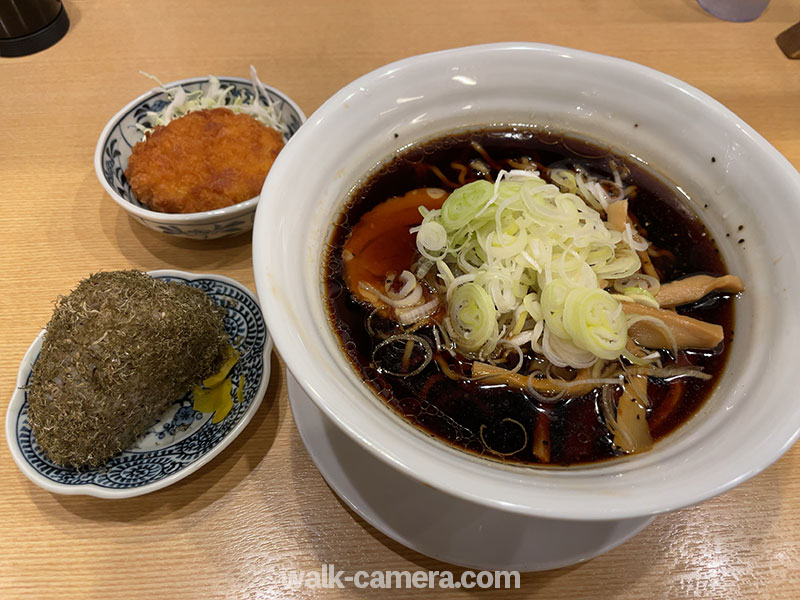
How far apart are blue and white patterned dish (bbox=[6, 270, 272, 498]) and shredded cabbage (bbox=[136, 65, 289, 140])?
645 mm

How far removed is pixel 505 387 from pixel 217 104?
4.61 ft

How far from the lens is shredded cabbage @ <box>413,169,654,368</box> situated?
98cm

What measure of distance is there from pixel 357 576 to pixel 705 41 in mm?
2361

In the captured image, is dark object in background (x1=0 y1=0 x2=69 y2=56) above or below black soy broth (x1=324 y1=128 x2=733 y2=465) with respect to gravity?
above

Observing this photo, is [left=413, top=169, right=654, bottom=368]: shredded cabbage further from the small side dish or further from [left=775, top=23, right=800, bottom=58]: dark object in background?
[left=775, top=23, right=800, bottom=58]: dark object in background

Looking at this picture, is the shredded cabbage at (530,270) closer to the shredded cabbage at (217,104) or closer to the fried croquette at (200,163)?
the fried croquette at (200,163)

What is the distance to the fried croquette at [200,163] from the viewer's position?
4.88 feet

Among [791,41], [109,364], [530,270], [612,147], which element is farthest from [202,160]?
[791,41]

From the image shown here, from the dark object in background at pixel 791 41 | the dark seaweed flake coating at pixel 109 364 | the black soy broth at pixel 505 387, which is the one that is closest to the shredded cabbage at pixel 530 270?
the black soy broth at pixel 505 387

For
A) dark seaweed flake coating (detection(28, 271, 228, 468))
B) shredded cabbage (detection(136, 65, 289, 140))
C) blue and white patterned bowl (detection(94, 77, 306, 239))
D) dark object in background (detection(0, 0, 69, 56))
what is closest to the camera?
dark seaweed flake coating (detection(28, 271, 228, 468))

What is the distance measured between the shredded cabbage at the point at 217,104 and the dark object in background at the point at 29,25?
70 centimetres

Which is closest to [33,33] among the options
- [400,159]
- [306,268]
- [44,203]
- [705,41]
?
[44,203]

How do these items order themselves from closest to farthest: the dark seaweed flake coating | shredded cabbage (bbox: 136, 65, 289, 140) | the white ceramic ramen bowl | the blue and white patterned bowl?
the white ceramic ramen bowl → the dark seaweed flake coating → the blue and white patterned bowl → shredded cabbage (bbox: 136, 65, 289, 140)

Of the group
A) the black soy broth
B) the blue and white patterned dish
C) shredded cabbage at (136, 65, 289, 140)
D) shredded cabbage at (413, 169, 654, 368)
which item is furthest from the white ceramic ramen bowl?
shredded cabbage at (136, 65, 289, 140)
